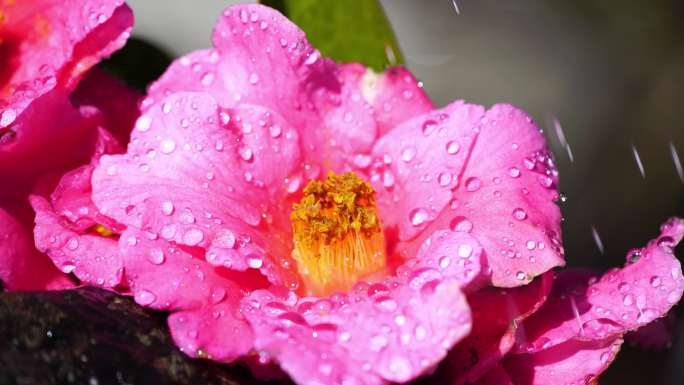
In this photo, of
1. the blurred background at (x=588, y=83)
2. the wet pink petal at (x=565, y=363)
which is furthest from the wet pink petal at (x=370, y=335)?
the blurred background at (x=588, y=83)

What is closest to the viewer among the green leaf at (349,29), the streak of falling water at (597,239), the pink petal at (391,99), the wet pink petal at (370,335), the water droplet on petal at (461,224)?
the wet pink petal at (370,335)

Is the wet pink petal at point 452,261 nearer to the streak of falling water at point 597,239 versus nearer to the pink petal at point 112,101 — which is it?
the pink petal at point 112,101

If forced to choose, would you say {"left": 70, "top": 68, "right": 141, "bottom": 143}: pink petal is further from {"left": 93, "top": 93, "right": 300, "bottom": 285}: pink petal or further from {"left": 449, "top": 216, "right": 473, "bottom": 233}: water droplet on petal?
{"left": 449, "top": 216, "right": 473, "bottom": 233}: water droplet on petal

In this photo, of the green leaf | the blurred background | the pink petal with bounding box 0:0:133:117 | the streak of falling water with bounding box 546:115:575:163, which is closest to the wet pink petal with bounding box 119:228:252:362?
the pink petal with bounding box 0:0:133:117

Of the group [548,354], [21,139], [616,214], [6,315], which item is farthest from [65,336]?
[616,214]

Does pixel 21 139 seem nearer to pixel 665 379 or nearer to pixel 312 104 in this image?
pixel 312 104

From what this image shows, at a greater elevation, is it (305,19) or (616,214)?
(305,19)
